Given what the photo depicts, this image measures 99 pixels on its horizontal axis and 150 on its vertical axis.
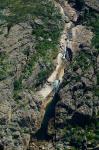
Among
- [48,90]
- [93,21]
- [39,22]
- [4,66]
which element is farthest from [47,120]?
[93,21]

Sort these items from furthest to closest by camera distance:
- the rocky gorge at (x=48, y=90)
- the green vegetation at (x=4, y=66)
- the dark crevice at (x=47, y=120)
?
the green vegetation at (x=4, y=66)
the dark crevice at (x=47, y=120)
the rocky gorge at (x=48, y=90)

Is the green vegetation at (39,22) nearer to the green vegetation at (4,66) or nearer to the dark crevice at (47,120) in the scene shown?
the green vegetation at (4,66)

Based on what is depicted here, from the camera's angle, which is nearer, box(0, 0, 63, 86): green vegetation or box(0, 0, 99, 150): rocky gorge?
box(0, 0, 99, 150): rocky gorge

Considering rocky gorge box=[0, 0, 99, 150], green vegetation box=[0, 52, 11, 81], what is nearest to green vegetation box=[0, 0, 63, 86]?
rocky gorge box=[0, 0, 99, 150]

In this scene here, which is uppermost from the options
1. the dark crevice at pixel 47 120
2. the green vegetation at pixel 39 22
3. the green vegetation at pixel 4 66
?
the green vegetation at pixel 39 22

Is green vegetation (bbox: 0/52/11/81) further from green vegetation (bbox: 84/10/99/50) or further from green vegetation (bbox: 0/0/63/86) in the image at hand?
green vegetation (bbox: 84/10/99/50)

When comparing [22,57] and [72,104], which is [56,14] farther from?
[72,104]

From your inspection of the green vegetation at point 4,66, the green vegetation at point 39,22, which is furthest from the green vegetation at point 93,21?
the green vegetation at point 4,66

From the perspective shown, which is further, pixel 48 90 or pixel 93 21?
pixel 93 21

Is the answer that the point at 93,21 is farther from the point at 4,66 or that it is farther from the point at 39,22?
the point at 4,66
